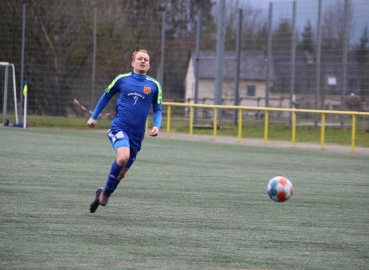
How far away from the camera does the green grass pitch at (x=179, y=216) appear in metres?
5.28

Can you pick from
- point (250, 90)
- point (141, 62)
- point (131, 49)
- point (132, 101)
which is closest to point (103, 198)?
point (132, 101)

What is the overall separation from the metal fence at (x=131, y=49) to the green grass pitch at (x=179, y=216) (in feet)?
35.3

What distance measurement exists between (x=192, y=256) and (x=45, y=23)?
22921 mm

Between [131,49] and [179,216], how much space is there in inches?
797

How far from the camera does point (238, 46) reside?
84.6ft

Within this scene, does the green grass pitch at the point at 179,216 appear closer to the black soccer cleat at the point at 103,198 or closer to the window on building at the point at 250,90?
the black soccer cleat at the point at 103,198

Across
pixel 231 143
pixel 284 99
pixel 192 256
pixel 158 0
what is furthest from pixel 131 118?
pixel 158 0

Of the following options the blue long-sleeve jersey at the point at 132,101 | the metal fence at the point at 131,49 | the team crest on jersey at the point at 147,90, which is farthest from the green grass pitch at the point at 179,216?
the metal fence at the point at 131,49

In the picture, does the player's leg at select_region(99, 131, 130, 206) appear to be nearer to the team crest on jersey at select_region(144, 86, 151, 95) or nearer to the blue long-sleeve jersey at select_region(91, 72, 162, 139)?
the blue long-sleeve jersey at select_region(91, 72, 162, 139)

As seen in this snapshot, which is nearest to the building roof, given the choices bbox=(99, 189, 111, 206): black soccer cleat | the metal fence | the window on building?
the metal fence

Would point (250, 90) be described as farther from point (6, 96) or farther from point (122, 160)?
point (122, 160)

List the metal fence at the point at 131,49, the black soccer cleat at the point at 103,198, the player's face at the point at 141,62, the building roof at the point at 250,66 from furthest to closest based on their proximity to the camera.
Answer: the building roof at the point at 250,66
the metal fence at the point at 131,49
the player's face at the point at 141,62
the black soccer cleat at the point at 103,198

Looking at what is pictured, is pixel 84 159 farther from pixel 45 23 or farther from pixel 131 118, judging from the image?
pixel 45 23

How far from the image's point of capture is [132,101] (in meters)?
7.79
